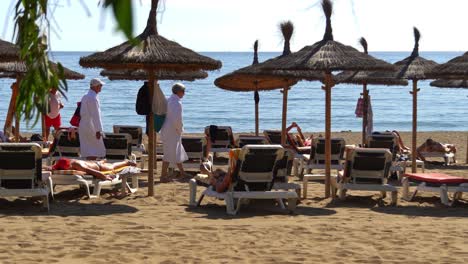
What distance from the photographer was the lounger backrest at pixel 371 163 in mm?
10141

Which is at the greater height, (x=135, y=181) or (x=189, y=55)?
(x=189, y=55)

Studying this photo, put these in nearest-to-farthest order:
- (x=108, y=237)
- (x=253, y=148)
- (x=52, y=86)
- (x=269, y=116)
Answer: (x=52, y=86) → (x=108, y=237) → (x=253, y=148) → (x=269, y=116)

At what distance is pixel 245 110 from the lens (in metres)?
51.5

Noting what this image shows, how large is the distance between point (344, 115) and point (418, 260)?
42867 millimetres

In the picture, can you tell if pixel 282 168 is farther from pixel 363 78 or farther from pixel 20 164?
pixel 363 78

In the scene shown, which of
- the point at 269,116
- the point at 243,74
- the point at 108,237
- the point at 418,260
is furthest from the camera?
the point at 269,116

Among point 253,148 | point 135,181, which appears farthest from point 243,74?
point 253,148

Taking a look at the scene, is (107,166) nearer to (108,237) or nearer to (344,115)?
(108,237)

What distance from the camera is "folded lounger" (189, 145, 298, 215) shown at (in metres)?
9.19

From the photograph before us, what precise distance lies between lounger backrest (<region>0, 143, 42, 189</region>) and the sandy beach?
35 centimetres

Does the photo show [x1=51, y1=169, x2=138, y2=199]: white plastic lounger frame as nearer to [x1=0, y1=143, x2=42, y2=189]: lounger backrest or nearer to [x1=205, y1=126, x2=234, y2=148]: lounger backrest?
[x1=0, y1=143, x2=42, y2=189]: lounger backrest

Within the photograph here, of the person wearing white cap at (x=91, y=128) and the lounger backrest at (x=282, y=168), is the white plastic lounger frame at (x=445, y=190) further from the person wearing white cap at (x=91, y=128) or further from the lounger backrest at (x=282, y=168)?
the person wearing white cap at (x=91, y=128)

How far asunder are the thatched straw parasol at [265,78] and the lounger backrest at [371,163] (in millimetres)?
3433

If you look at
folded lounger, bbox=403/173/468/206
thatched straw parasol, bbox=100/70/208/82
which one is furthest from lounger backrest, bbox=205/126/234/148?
folded lounger, bbox=403/173/468/206
